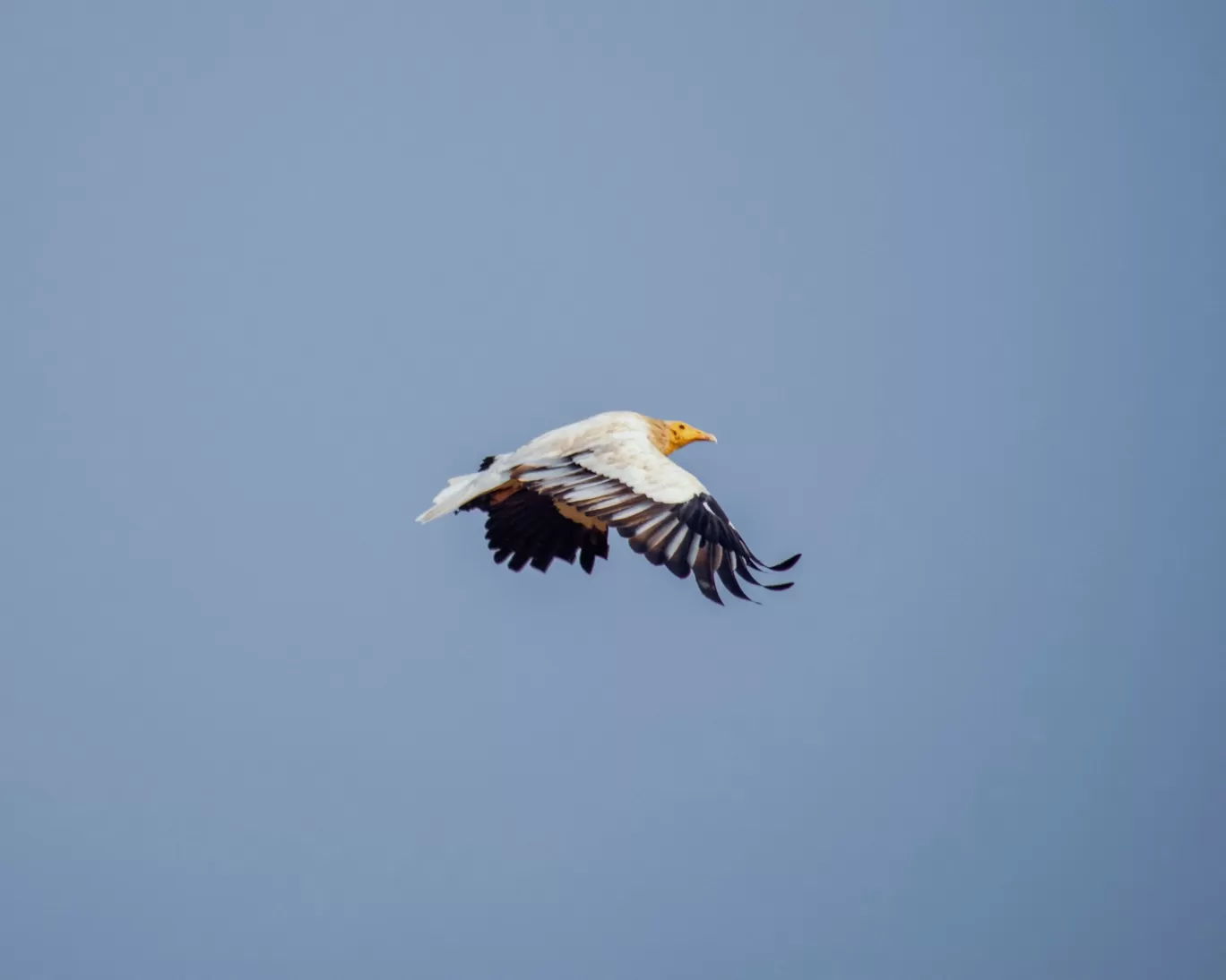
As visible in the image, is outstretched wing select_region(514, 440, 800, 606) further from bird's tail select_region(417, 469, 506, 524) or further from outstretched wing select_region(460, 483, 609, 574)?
outstretched wing select_region(460, 483, 609, 574)

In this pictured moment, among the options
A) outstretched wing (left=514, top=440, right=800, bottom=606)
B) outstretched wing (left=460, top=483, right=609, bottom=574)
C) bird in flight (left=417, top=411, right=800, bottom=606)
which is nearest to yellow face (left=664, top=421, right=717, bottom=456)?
bird in flight (left=417, top=411, right=800, bottom=606)

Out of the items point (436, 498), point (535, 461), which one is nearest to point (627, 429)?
point (535, 461)

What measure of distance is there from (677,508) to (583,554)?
9.42ft

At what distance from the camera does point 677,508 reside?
46.4 ft

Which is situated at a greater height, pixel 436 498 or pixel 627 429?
pixel 627 429

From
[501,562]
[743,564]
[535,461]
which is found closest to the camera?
[743,564]

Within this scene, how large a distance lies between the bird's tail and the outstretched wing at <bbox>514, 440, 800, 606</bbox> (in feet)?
1.03

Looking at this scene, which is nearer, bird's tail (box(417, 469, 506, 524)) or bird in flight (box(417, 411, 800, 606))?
bird in flight (box(417, 411, 800, 606))

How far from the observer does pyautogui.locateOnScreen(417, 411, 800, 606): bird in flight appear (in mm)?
13641

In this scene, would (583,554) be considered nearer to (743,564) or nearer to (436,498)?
(436,498)

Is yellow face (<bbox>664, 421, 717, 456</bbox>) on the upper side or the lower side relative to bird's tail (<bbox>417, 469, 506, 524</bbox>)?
upper

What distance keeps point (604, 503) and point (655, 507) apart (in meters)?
0.53

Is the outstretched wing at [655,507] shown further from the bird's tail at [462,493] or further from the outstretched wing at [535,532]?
the outstretched wing at [535,532]

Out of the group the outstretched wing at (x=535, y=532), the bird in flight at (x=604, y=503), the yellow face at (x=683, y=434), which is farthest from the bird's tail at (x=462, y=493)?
the yellow face at (x=683, y=434)
